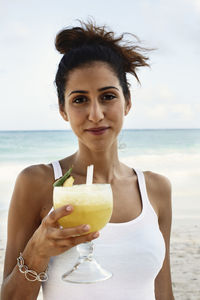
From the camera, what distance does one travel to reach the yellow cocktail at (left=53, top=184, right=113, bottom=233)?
1.73 meters

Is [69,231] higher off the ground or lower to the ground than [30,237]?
higher

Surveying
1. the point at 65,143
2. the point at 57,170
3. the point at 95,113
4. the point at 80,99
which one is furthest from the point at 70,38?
the point at 65,143

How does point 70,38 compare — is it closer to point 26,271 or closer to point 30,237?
point 30,237

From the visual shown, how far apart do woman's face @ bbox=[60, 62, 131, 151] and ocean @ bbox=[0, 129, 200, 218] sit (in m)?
13.4

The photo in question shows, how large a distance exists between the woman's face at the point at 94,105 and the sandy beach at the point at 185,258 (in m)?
3.95

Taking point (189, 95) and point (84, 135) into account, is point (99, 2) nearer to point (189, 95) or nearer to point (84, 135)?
point (189, 95)

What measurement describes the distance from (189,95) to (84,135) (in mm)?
26714

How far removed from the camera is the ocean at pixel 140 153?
19270 millimetres

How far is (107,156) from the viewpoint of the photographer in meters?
2.67

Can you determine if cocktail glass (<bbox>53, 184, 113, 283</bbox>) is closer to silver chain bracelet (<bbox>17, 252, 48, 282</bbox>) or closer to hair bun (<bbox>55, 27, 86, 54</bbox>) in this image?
silver chain bracelet (<bbox>17, 252, 48, 282</bbox>)

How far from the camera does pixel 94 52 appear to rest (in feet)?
8.21

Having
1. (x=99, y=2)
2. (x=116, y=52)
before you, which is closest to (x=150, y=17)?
(x=99, y=2)

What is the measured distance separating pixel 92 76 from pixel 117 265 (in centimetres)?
105

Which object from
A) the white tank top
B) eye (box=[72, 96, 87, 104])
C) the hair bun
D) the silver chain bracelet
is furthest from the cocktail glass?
the hair bun
